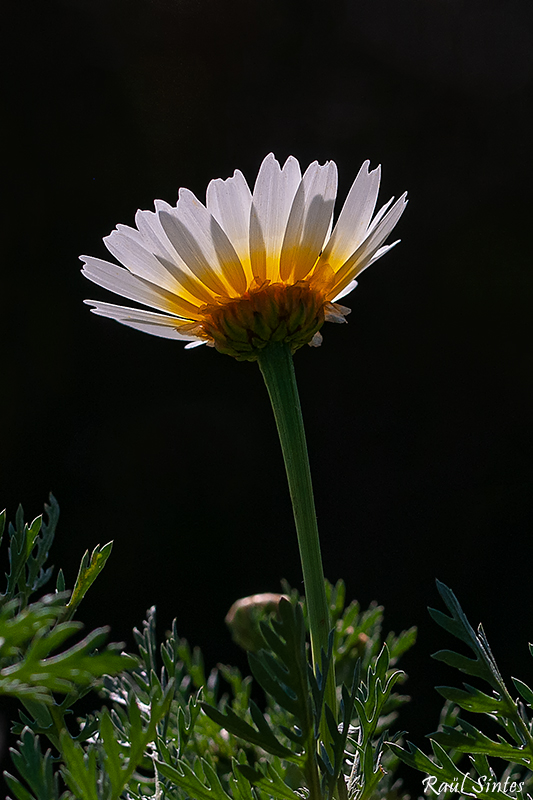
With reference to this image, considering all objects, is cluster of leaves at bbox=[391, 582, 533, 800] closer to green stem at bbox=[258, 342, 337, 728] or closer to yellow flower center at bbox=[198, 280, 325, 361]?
green stem at bbox=[258, 342, 337, 728]

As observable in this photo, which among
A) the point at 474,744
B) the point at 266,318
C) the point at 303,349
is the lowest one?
the point at 474,744

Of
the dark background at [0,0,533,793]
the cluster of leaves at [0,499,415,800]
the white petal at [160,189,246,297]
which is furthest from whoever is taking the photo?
the dark background at [0,0,533,793]

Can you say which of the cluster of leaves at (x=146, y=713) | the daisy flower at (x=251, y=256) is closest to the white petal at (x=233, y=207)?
the daisy flower at (x=251, y=256)

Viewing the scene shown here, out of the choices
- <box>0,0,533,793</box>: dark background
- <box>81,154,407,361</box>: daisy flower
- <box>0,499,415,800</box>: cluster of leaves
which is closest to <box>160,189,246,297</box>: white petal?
<box>81,154,407,361</box>: daisy flower

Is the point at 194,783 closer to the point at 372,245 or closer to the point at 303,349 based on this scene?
the point at 372,245

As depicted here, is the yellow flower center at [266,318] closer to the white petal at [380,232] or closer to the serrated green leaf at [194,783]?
the white petal at [380,232]

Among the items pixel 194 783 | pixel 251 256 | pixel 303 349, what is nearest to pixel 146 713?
pixel 194 783
